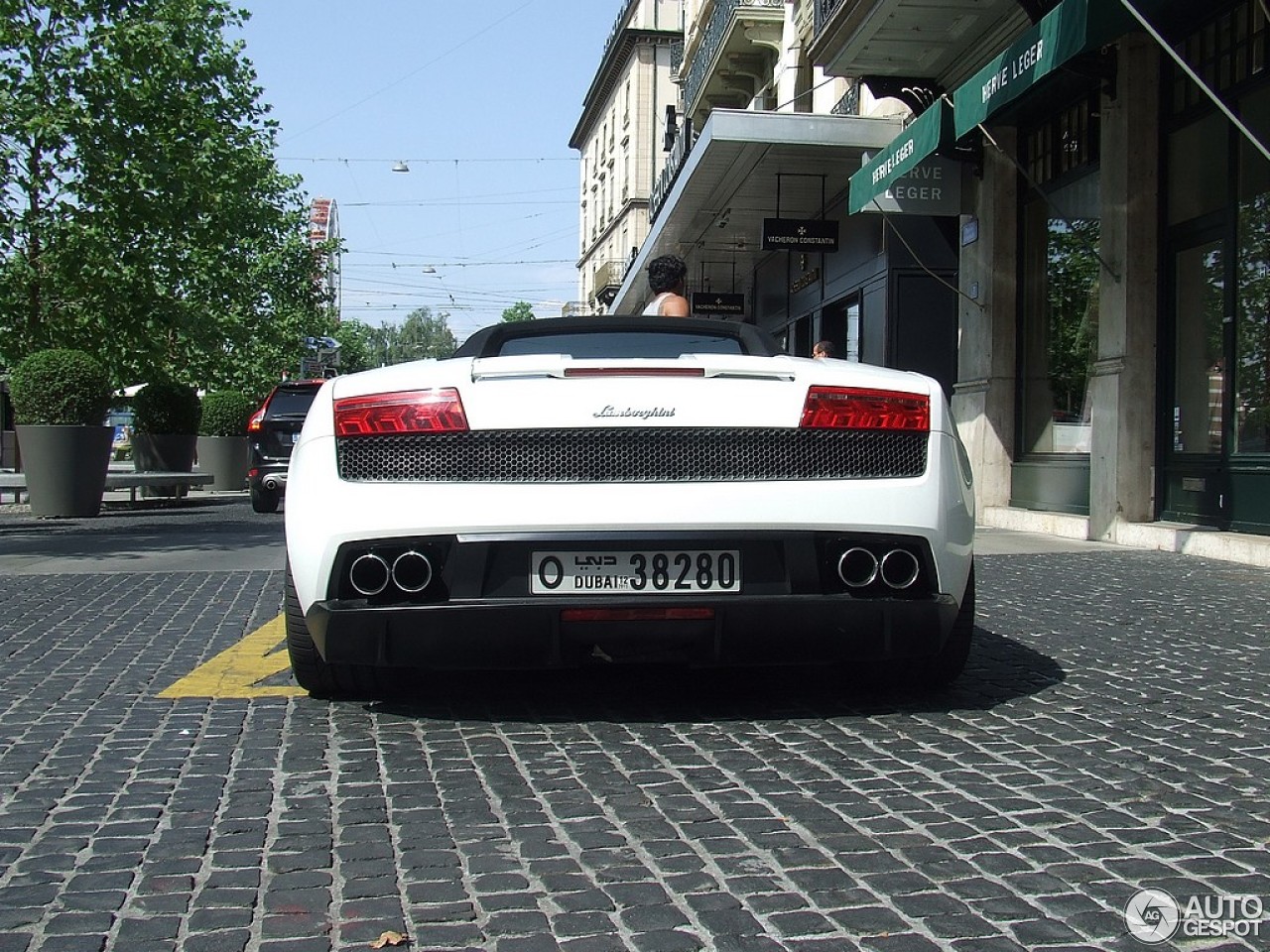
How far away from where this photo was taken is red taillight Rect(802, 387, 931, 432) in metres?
3.72

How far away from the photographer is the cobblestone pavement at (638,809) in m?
2.36

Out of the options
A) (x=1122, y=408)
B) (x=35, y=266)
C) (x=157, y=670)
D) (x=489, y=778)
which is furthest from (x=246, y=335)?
(x=489, y=778)

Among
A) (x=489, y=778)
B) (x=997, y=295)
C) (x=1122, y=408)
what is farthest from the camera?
(x=997, y=295)

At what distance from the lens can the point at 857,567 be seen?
12.2 feet

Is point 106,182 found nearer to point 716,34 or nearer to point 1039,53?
point 1039,53

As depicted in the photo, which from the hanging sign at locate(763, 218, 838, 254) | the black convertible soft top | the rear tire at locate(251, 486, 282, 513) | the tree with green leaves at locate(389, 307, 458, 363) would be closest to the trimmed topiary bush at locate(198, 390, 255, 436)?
the rear tire at locate(251, 486, 282, 513)

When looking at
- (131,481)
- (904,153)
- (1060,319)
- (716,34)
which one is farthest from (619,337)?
(716,34)

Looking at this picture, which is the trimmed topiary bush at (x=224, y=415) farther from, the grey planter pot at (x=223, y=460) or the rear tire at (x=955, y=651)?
the rear tire at (x=955, y=651)

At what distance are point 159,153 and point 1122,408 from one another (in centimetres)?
1051

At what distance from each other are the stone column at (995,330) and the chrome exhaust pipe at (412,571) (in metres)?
11.1

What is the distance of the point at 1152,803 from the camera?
10.2 feet

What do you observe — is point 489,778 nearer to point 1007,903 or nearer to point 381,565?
point 381,565

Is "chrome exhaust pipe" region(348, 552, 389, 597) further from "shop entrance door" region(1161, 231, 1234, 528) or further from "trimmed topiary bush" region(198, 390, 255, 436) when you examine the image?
"trimmed topiary bush" region(198, 390, 255, 436)

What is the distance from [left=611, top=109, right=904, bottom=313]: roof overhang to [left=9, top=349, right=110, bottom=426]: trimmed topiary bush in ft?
26.0
